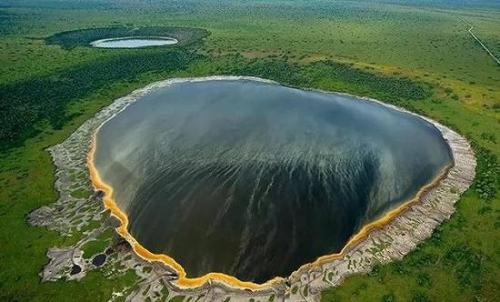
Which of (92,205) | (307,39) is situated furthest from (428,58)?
(92,205)

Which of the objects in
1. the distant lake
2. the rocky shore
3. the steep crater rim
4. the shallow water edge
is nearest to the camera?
the rocky shore

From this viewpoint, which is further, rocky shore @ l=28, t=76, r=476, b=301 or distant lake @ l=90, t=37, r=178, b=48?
distant lake @ l=90, t=37, r=178, b=48

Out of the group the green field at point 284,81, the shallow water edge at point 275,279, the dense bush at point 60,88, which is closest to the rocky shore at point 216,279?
the shallow water edge at point 275,279

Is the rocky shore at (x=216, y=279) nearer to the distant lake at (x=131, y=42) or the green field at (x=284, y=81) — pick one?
the green field at (x=284, y=81)

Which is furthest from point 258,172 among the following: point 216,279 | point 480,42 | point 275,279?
point 480,42

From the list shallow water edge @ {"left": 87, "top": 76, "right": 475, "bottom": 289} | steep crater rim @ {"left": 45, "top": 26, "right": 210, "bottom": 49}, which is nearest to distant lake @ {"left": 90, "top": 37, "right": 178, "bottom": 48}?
steep crater rim @ {"left": 45, "top": 26, "right": 210, "bottom": 49}

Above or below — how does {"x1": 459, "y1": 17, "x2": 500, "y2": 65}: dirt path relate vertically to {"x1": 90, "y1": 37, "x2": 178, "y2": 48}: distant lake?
above

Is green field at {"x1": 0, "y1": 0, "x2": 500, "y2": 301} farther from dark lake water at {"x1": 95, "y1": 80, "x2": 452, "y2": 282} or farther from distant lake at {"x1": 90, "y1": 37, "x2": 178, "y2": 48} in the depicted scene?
distant lake at {"x1": 90, "y1": 37, "x2": 178, "y2": 48}
